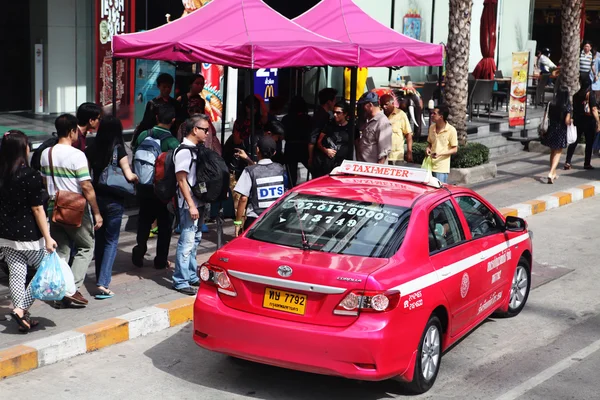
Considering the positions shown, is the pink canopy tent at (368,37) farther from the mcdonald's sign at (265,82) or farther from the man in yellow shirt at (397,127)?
the mcdonald's sign at (265,82)

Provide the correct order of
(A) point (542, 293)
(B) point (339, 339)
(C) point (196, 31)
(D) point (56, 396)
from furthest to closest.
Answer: (C) point (196, 31) < (A) point (542, 293) < (D) point (56, 396) < (B) point (339, 339)

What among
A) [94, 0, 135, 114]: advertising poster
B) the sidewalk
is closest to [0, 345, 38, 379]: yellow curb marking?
the sidewalk

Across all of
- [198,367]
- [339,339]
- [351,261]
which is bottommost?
[198,367]

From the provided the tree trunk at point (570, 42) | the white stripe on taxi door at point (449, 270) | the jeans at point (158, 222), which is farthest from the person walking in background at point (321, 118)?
the tree trunk at point (570, 42)

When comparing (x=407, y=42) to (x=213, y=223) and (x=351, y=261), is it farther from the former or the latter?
(x=351, y=261)

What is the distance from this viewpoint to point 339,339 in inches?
235

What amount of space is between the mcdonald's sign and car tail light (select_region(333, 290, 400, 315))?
40.4 feet

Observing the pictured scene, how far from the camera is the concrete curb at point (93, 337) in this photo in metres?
6.79

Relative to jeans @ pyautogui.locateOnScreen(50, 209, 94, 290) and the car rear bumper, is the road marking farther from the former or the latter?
jeans @ pyautogui.locateOnScreen(50, 209, 94, 290)

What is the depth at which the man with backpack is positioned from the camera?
904 centimetres

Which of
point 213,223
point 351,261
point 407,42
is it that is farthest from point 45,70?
point 351,261

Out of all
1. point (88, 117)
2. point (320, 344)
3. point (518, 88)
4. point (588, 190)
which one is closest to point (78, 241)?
point (88, 117)

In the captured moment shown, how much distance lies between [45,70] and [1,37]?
3.11 ft

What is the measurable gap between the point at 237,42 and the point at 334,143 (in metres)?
1.92
